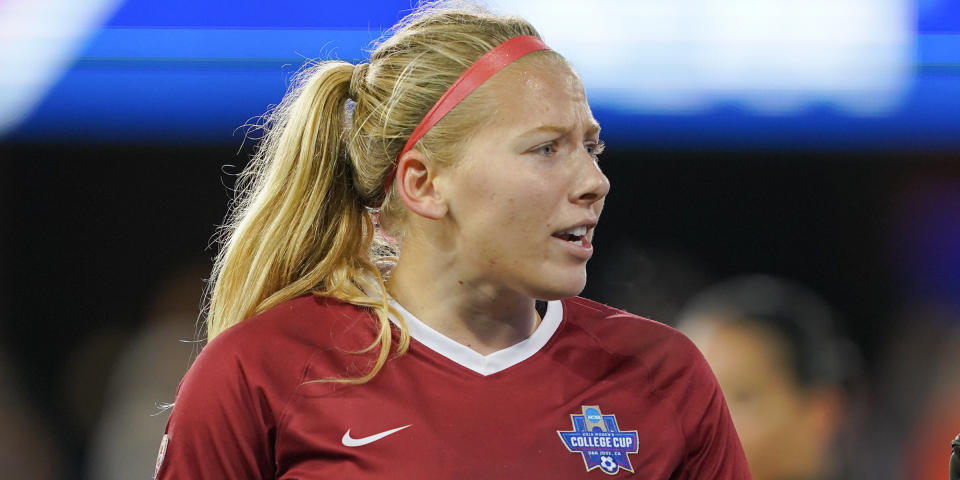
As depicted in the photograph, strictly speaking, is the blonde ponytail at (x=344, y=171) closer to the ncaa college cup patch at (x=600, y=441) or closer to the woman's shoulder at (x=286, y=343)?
the woman's shoulder at (x=286, y=343)

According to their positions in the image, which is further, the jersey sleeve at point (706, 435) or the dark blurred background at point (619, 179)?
the dark blurred background at point (619, 179)

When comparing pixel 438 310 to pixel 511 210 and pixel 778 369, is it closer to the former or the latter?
pixel 511 210

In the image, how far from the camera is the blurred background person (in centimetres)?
300

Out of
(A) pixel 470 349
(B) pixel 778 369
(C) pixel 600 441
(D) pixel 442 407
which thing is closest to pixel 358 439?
(D) pixel 442 407

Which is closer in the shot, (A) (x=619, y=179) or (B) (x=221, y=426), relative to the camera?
(B) (x=221, y=426)

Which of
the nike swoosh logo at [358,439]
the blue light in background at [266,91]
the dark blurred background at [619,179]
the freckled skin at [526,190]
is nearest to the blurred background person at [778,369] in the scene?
the dark blurred background at [619,179]

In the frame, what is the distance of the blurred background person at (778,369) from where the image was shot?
9.85ft

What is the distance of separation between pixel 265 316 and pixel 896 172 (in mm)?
2505

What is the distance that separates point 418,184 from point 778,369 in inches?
64.1

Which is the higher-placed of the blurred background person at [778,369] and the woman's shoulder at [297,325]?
the blurred background person at [778,369]

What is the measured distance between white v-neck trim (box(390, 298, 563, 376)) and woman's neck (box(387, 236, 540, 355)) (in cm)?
1

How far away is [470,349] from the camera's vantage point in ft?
5.67

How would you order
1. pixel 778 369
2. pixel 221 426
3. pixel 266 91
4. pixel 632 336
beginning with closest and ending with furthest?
1. pixel 221 426
2. pixel 632 336
3. pixel 778 369
4. pixel 266 91

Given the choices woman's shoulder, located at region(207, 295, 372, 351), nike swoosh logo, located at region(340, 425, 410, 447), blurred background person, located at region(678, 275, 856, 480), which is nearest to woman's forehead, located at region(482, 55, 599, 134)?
woman's shoulder, located at region(207, 295, 372, 351)
